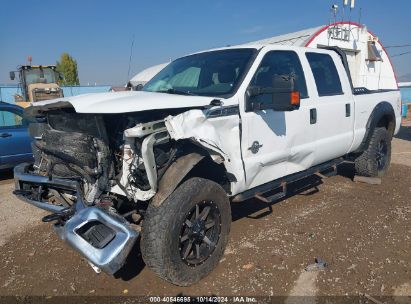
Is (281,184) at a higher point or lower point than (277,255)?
higher

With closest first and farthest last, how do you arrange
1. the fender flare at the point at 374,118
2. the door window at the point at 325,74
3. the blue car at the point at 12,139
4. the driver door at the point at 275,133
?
the driver door at the point at 275,133, the door window at the point at 325,74, the fender flare at the point at 374,118, the blue car at the point at 12,139

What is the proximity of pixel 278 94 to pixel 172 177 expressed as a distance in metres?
1.31

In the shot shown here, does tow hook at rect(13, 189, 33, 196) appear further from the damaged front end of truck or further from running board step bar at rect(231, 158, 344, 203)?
running board step bar at rect(231, 158, 344, 203)

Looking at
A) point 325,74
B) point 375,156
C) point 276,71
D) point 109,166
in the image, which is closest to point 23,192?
point 109,166

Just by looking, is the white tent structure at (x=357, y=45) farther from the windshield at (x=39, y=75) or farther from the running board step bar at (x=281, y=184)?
the running board step bar at (x=281, y=184)

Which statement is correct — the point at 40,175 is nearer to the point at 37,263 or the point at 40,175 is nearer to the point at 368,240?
the point at 37,263

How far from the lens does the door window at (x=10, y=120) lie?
705 centimetres

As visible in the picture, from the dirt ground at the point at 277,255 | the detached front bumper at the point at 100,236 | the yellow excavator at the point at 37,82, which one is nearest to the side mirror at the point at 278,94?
the dirt ground at the point at 277,255

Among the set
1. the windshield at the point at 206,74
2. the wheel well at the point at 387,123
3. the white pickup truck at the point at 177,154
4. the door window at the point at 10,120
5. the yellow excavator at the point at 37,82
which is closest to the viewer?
the white pickup truck at the point at 177,154

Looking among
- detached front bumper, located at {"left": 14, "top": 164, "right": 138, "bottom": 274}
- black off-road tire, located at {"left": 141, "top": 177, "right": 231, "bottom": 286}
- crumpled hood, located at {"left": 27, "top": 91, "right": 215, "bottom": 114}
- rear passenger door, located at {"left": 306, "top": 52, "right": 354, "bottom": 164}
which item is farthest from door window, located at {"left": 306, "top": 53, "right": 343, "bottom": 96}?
detached front bumper, located at {"left": 14, "top": 164, "right": 138, "bottom": 274}

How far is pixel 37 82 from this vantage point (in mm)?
16750

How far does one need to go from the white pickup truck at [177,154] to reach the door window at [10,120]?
151 inches

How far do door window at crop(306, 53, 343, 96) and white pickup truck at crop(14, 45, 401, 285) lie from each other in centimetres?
11

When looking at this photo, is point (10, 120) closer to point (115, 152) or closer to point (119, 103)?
point (115, 152)
